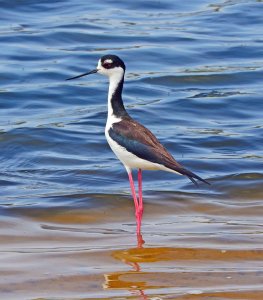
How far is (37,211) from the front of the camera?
1077 centimetres

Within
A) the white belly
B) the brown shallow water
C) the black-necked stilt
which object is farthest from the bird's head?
the brown shallow water

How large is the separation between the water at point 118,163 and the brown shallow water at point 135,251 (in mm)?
18

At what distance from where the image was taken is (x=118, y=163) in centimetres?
1323

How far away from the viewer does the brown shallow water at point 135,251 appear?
26.0ft

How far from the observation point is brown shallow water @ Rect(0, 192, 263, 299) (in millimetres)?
7918

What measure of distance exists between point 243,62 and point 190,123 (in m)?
3.87

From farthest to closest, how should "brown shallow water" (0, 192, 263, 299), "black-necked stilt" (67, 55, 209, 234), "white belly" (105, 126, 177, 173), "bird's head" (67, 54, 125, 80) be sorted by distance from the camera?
1. "bird's head" (67, 54, 125, 80)
2. "white belly" (105, 126, 177, 173)
3. "black-necked stilt" (67, 55, 209, 234)
4. "brown shallow water" (0, 192, 263, 299)

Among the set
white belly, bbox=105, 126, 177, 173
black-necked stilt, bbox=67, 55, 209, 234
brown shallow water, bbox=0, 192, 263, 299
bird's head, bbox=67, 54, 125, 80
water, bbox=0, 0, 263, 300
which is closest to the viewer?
brown shallow water, bbox=0, 192, 263, 299

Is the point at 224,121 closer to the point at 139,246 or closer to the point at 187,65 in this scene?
the point at 187,65

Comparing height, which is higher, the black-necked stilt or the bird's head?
the bird's head

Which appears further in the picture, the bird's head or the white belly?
the bird's head

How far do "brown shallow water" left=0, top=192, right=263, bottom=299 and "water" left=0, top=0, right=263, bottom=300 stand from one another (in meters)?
0.02

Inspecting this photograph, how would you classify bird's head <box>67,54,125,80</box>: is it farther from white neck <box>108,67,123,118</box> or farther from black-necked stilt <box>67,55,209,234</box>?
black-necked stilt <box>67,55,209,234</box>

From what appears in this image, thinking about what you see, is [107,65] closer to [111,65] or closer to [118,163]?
[111,65]
